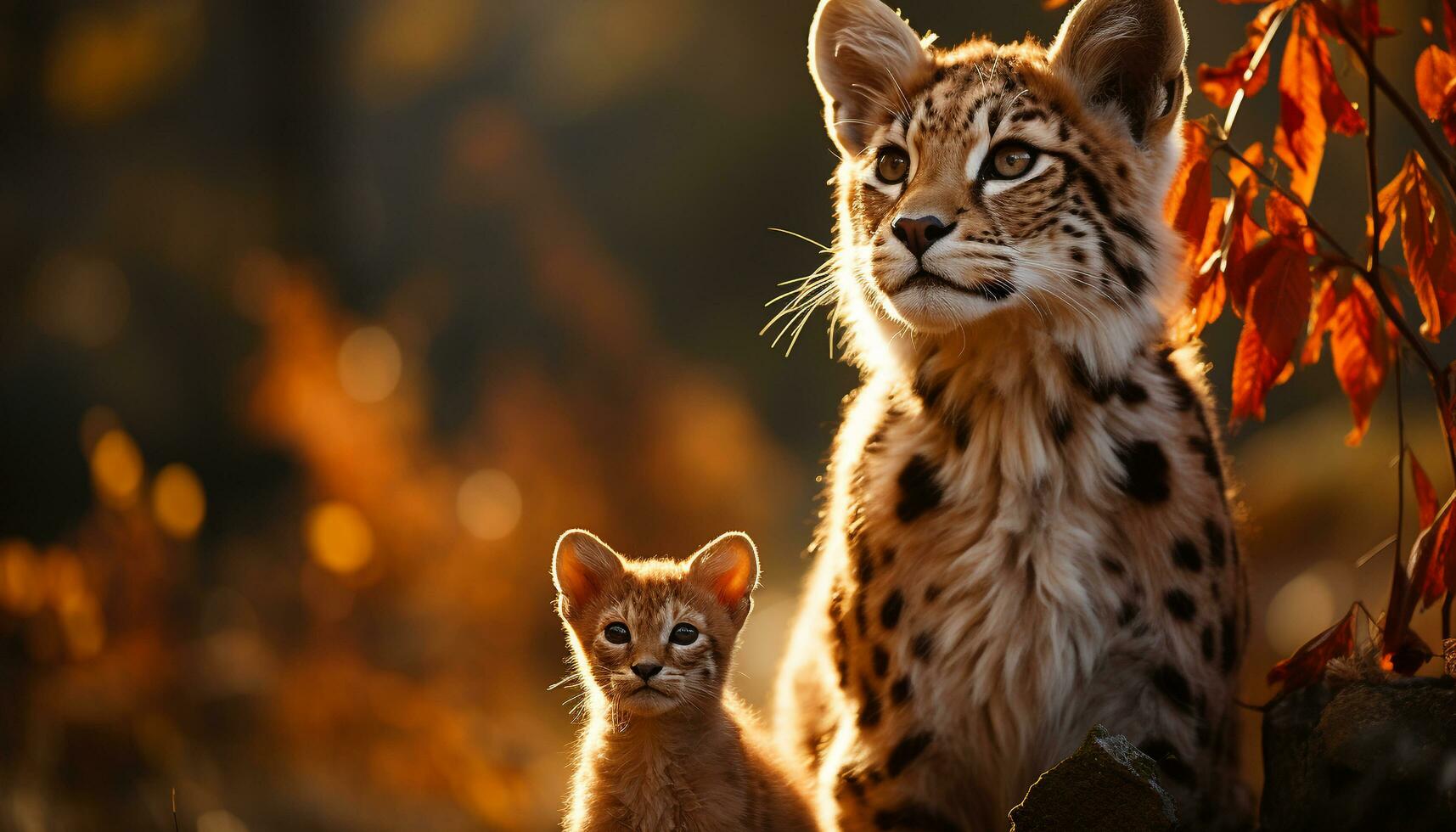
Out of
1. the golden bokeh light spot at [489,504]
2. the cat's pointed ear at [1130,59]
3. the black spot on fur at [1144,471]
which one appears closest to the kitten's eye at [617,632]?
the black spot on fur at [1144,471]

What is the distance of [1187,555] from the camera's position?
110 inches

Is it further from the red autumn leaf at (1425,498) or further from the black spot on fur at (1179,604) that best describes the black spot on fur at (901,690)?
the red autumn leaf at (1425,498)

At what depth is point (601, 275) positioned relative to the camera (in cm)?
691

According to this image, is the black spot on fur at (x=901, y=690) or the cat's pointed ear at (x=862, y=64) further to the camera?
the cat's pointed ear at (x=862, y=64)

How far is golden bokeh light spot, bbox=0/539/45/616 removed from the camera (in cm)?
543

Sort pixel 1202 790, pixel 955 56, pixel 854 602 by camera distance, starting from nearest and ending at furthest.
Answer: pixel 1202 790 < pixel 854 602 < pixel 955 56

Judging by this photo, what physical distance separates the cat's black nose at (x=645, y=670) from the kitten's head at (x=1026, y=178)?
895 millimetres

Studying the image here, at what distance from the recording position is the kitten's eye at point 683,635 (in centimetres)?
286

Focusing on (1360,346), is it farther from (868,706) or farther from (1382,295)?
(868,706)

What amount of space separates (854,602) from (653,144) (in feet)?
15.5

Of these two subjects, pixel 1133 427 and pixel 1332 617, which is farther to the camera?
pixel 1332 617

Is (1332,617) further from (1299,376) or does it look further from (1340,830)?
(1340,830)

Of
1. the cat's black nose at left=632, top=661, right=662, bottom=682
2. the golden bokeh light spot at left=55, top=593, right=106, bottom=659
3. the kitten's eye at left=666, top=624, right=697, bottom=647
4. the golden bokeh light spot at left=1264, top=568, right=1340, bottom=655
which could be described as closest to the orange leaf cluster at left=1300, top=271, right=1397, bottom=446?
the kitten's eye at left=666, top=624, right=697, bottom=647

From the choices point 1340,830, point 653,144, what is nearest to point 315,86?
point 653,144
